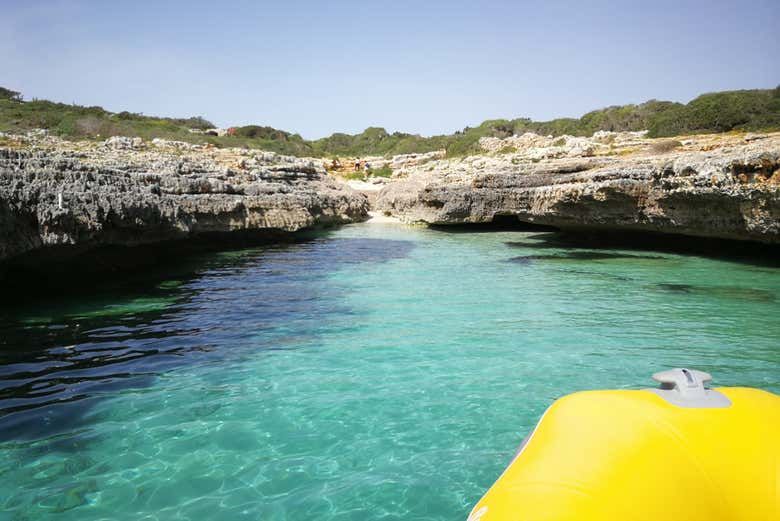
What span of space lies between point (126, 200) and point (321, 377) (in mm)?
5073

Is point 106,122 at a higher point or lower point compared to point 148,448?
higher

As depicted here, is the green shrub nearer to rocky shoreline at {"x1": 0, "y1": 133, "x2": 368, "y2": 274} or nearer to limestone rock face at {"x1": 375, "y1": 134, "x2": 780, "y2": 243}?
limestone rock face at {"x1": 375, "y1": 134, "x2": 780, "y2": 243}

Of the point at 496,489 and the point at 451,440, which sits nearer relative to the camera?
the point at 496,489

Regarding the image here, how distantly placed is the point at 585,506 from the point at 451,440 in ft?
6.76

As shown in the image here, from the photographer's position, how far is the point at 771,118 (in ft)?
73.7

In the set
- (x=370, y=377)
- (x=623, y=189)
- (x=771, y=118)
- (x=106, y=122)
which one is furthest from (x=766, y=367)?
(x=106, y=122)

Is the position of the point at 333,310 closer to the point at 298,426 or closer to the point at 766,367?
the point at 298,426

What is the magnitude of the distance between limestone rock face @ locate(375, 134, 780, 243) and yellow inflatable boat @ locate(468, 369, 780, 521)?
9066mm

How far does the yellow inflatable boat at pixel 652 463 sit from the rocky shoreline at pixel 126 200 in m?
6.51

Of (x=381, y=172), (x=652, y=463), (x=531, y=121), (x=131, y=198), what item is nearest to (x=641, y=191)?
(x=131, y=198)

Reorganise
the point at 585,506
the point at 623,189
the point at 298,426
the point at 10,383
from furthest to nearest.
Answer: the point at 623,189 < the point at 10,383 < the point at 298,426 < the point at 585,506

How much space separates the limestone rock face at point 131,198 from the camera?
623 centimetres

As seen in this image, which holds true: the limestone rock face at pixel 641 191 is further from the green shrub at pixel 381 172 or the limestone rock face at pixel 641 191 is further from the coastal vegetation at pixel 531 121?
the green shrub at pixel 381 172

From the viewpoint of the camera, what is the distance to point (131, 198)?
791 cm
